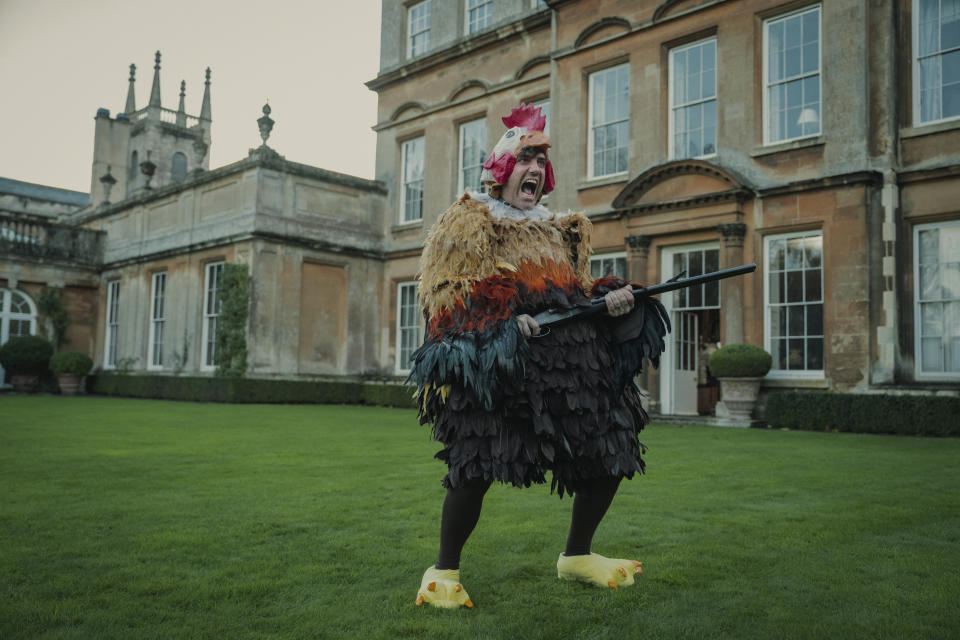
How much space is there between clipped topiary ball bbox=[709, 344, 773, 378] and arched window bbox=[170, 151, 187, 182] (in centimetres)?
4984

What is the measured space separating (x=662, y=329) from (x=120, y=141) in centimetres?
5753

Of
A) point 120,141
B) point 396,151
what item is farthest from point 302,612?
point 120,141

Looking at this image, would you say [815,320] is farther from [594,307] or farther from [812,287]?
[594,307]

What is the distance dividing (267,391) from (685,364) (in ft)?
Answer: 28.8

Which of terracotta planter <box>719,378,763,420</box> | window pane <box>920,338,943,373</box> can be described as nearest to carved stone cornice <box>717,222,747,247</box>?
terracotta planter <box>719,378,763,420</box>

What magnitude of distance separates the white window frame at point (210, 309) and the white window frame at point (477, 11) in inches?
316

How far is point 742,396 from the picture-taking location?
1112 cm

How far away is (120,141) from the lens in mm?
52938

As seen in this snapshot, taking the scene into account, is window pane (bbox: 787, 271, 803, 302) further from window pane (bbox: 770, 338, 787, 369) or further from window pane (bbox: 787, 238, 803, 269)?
window pane (bbox: 770, 338, 787, 369)

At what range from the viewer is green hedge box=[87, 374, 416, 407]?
16156 millimetres

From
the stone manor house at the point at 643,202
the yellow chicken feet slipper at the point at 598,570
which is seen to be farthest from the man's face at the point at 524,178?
the stone manor house at the point at 643,202

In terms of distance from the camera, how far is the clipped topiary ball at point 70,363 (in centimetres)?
2044

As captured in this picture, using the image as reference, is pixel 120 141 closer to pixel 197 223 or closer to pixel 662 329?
pixel 197 223

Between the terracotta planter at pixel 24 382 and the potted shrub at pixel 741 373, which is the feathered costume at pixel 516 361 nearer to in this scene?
the potted shrub at pixel 741 373
